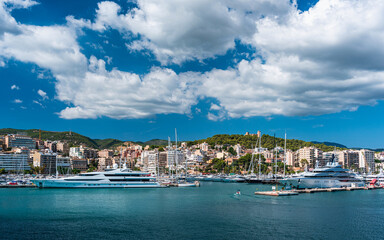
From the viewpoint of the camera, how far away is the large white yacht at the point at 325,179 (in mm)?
76875

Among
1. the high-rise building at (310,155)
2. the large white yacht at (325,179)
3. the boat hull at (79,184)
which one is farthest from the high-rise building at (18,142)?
the large white yacht at (325,179)

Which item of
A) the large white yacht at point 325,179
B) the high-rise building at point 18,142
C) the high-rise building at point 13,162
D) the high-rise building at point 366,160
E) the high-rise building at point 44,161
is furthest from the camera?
the high-rise building at point 366,160

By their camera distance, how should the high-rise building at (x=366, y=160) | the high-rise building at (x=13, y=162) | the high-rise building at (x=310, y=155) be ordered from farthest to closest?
the high-rise building at (x=366, y=160) → the high-rise building at (x=310, y=155) → the high-rise building at (x=13, y=162)

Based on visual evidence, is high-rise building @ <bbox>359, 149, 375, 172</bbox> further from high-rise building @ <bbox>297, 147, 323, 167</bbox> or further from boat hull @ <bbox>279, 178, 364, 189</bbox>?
boat hull @ <bbox>279, 178, 364, 189</bbox>

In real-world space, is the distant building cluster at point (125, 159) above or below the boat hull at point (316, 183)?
above

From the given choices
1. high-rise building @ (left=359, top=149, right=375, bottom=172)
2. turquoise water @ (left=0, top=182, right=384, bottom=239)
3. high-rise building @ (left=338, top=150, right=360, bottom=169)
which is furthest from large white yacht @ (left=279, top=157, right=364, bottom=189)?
high-rise building @ (left=359, top=149, right=375, bottom=172)

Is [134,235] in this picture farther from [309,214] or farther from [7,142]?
[7,142]

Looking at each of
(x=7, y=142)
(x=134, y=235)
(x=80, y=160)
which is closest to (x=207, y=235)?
(x=134, y=235)

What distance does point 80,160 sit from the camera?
168 m

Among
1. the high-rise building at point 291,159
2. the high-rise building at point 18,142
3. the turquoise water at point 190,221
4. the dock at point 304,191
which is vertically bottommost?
the dock at point 304,191

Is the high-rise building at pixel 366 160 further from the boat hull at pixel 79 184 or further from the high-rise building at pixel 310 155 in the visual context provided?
the boat hull at pixel 79 184

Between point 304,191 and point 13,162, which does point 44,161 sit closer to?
point 13,162

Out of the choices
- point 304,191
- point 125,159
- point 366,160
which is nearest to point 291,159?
point 366,160

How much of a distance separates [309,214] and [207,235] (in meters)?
16.0
